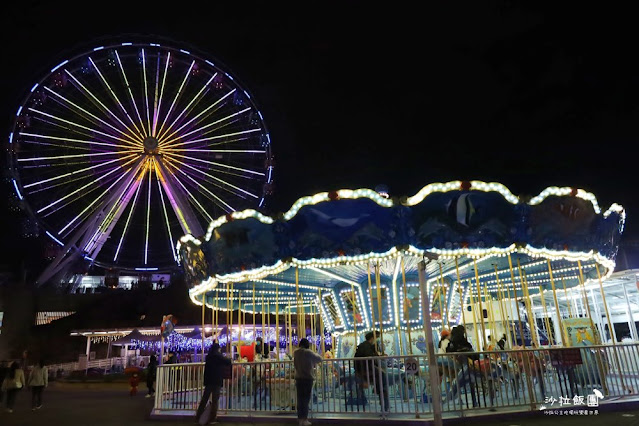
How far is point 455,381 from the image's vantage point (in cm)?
739

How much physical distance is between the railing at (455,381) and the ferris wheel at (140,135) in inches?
604

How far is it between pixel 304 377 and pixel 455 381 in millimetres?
2318

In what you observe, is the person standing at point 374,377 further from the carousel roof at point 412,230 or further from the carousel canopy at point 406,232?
the carousel roof at point 412,230

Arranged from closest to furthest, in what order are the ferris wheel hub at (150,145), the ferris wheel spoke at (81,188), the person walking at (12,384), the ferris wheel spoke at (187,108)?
1. the person walking at (12,384)
2. the ferris wheel hub at (150,145)
3. the ferris wheel spoke at (187,108)
4. the ferris wheel spoke at (81,188)

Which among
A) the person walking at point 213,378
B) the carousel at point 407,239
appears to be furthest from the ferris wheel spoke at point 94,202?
the person walking at point 213,378

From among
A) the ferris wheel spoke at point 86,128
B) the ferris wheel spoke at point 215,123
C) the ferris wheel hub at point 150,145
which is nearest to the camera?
the ferris wheel spoke at point 86,128

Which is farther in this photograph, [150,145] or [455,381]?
[150,145]

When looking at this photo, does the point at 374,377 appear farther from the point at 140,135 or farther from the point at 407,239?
the point at 140,135

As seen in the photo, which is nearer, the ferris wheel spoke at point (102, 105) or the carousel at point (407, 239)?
the carousel at point (407, 239)

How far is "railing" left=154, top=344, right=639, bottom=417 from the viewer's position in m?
7.22

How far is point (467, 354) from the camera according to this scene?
7.16 meters

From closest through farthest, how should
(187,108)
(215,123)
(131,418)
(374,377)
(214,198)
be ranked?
(374,377)
(131,418)
(187,108)
(215,123)
(214,198)

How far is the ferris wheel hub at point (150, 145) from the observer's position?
2239cm

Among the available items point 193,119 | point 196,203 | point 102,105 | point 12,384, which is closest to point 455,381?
Answer: point 12,384
